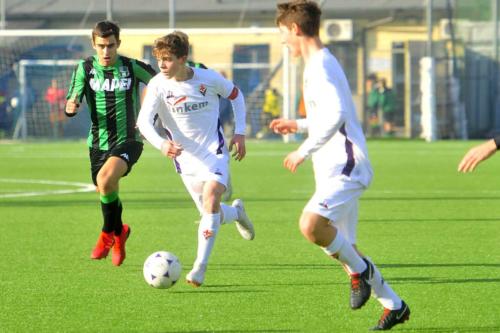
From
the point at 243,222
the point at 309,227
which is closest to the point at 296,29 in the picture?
the point at 309,227

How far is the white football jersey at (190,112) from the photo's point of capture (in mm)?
8711

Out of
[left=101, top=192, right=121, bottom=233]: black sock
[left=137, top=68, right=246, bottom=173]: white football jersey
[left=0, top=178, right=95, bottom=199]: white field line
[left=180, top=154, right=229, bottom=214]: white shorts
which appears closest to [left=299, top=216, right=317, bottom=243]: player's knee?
[left=180, top=154, right=229, bottom=214]: white shorts

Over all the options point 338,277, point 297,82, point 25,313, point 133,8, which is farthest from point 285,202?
point 133,8

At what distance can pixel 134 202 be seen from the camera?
50.2ft

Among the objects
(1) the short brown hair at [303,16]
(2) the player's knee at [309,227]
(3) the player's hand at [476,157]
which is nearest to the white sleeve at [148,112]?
(1) the short brown hair at [303,16]

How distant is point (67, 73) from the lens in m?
31.7

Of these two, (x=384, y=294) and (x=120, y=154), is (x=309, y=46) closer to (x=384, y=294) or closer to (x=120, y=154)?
(x=384, y=294)

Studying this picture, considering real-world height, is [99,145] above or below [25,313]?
above

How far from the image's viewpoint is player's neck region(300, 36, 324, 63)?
6.58m

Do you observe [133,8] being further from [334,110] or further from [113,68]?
[334,110]

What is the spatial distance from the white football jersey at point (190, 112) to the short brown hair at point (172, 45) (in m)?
0.37

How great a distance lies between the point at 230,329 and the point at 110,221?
315cm

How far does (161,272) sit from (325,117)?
2.08 meters

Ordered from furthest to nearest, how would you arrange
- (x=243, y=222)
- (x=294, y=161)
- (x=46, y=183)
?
(x=46, y=183)
(x=243, y=222)
(x=294, y=161)
